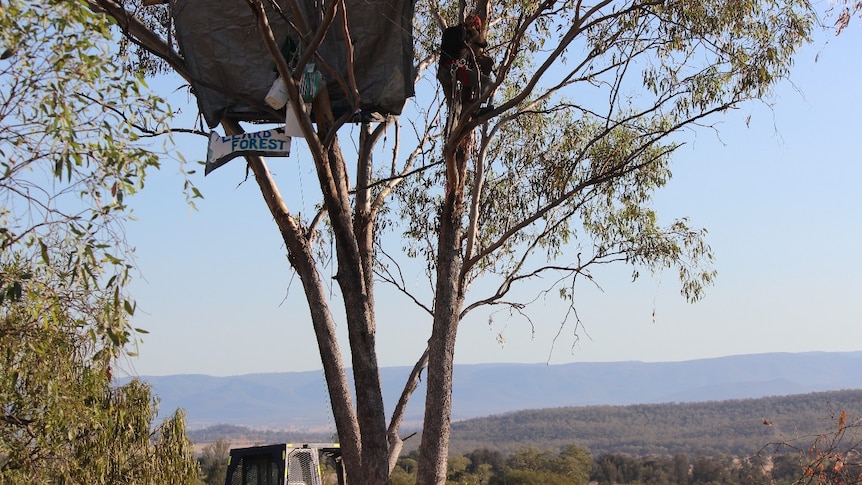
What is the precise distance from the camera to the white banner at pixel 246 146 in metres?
7.17

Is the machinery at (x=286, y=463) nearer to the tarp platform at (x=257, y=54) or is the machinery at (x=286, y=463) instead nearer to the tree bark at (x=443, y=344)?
the tree bark at (x=443, y=344)

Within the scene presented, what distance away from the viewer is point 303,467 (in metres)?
11.3

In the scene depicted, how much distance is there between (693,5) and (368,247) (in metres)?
3.24

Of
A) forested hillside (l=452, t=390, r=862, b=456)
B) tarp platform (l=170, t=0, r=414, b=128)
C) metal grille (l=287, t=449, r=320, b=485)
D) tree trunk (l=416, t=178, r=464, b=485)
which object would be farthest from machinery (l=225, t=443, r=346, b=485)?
forested hillside (l=452, t=390, r=862, b=456)

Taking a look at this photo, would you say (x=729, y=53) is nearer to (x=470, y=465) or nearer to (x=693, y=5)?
(x=693, y=5)

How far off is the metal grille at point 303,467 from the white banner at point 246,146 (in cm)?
468

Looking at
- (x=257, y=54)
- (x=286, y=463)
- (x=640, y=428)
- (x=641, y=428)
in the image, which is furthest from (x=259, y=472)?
(x=640, y=428)

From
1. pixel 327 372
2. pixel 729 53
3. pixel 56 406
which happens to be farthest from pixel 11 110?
pixel 729 53

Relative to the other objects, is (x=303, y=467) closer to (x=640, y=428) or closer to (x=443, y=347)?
(x=443, y=347)

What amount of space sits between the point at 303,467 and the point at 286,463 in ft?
1.19

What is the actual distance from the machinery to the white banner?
4.39 meters

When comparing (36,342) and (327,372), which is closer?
(36,342)

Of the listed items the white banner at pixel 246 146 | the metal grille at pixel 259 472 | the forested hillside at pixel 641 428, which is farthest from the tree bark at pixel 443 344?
the forested hillside at pixel 641 428

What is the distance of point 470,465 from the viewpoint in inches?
1328
